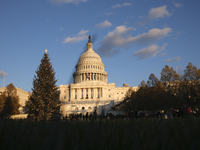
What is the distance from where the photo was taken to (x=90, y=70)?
12450 centimetres

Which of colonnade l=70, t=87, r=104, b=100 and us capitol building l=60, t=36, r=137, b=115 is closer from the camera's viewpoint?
us capitol building l=60, t=36, r=137, b=115

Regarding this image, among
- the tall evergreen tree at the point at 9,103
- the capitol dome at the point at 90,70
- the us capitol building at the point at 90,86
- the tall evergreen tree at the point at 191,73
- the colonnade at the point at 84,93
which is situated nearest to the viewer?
the tall evergreen tree at the point at 191,73

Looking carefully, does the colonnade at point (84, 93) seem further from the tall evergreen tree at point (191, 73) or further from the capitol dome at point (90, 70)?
the tall evergreen tree at point (191, 73)

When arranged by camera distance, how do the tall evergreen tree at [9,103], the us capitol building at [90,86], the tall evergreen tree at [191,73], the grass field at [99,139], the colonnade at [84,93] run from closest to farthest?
the grass field at [99,139] < the tall evergreen tree at [191,73] < the tall evergreen tree at [9,103] < the us capitol building at [90,86] < the colonnade at [84,93]

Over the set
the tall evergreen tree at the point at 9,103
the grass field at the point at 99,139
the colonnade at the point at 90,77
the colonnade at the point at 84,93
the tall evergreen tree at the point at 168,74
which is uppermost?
the colonnade at the point at 90,77

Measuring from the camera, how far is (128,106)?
6469cm

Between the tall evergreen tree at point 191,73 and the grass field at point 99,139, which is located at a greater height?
the tall evergreen tree at point 191,73

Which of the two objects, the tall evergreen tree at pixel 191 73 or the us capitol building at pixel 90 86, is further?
the us capitol building at pixel 90 86

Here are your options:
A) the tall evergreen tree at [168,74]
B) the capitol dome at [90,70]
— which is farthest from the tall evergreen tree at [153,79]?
the capitol dome at [90,70]

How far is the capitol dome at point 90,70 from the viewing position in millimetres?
123188

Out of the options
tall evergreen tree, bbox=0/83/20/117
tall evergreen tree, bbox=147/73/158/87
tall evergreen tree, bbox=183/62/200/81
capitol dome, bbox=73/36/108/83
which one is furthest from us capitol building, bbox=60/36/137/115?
tall evergreen tree, bbox=183/62/200/81

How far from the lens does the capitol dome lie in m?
123

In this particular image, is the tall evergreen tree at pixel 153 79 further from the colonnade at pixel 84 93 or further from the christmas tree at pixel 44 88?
the colonnade at pixel 84 93

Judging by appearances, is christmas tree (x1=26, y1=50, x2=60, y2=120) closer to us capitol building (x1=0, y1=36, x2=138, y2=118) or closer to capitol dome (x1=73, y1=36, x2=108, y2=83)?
us capitol building (x1=0, y1=36, x2=138, y2=118)
